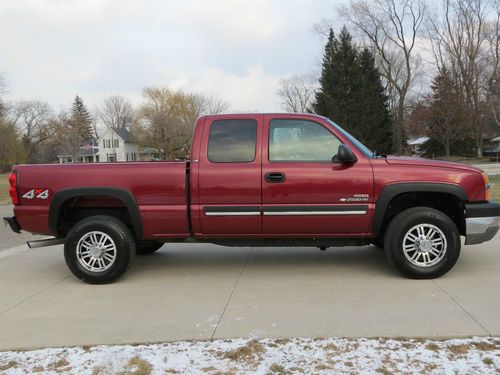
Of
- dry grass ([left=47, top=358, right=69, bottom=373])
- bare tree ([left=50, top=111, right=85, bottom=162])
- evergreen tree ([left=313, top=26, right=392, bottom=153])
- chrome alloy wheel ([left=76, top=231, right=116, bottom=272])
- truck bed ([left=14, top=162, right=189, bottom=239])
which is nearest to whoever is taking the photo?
dry grass ([left=47, top=358, right=69, bottom=373])

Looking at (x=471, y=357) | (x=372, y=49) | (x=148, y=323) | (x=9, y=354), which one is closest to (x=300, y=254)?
(x=148, y=323)

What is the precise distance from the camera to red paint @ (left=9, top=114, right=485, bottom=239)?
16.1ft

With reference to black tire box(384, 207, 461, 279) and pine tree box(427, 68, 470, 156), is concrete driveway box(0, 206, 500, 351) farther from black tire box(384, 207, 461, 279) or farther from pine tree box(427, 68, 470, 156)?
pine tree box(427, 68, 470, 156)

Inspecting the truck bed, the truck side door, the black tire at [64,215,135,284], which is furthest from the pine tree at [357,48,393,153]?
the black tire at [64,215,135,284]

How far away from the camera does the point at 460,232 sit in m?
5.26

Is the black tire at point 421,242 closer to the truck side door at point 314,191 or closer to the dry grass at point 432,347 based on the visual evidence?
the truck side door at point 314,191

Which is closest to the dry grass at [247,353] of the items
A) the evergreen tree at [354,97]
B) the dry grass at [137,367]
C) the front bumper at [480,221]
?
the dry grass at [137,367]

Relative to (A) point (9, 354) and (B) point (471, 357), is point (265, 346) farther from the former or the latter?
(A) point (9, 354)

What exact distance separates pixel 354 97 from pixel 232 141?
3313cm

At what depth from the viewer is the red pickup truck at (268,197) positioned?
490 cm

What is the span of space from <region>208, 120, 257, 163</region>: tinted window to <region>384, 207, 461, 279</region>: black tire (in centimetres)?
179

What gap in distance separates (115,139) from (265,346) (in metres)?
82.9

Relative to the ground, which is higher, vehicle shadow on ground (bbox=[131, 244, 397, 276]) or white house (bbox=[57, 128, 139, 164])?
white house (bbox=[57, 128, 139, 164])

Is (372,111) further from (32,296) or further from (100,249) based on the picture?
(32,296)
